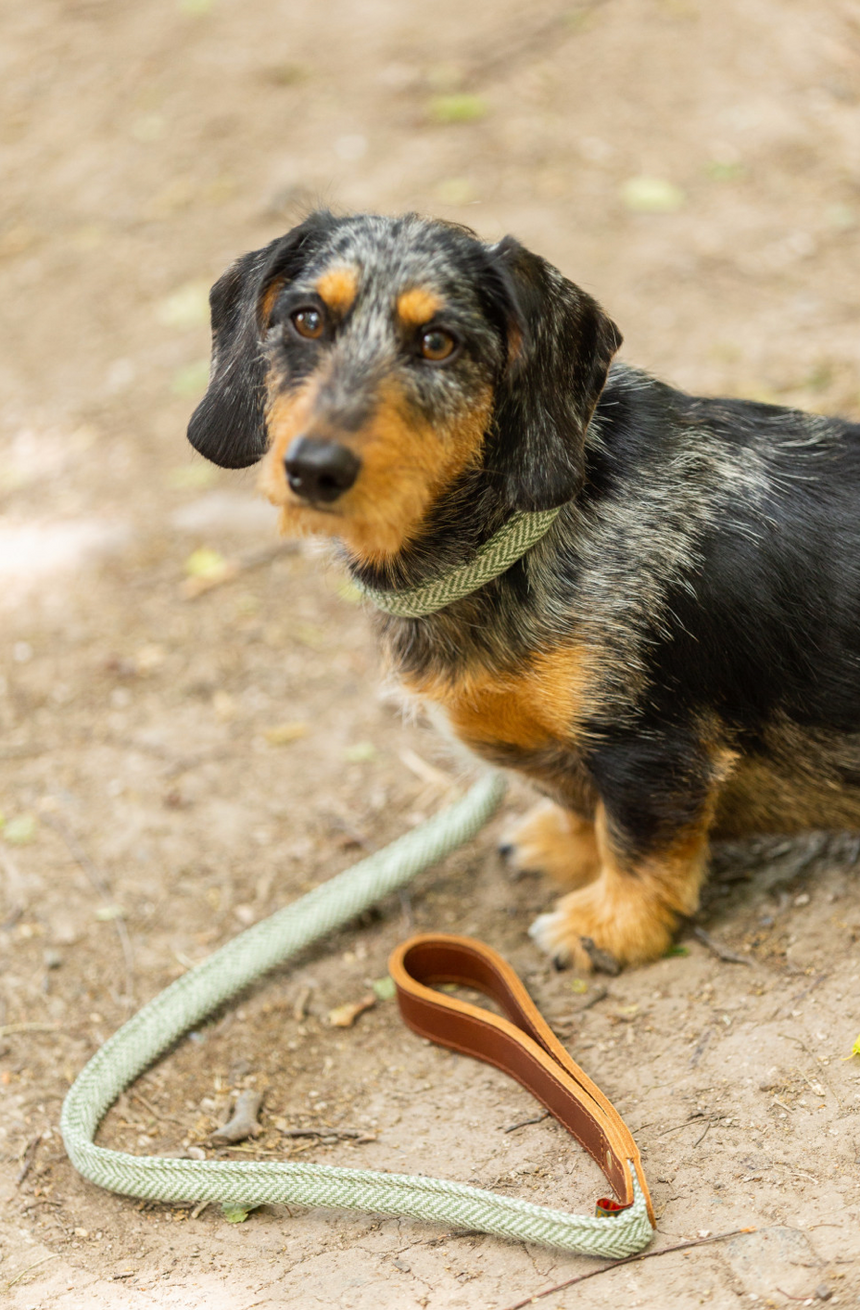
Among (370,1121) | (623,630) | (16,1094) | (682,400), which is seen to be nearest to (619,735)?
(623,630)

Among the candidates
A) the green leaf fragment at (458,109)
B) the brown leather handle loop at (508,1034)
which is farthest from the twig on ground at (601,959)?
the green leaf fragment at (458,109)

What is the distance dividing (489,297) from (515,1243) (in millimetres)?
2443

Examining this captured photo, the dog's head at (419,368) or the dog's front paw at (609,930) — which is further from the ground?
the dog's head at (419,368)

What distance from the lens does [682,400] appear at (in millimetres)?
3889

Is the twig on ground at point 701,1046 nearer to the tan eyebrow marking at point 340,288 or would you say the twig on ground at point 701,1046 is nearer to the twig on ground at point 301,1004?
the twig on ground at point 301,1004

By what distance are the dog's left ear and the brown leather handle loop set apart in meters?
1.55

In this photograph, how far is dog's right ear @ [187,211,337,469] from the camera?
347 centimetres

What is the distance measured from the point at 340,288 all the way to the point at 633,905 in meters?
2.14

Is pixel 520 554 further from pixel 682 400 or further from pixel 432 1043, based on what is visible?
pixel 432 1043

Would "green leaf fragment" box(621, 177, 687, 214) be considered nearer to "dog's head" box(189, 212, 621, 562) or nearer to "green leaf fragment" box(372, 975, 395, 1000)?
"dog's head" box(189, 212, 621, 562)

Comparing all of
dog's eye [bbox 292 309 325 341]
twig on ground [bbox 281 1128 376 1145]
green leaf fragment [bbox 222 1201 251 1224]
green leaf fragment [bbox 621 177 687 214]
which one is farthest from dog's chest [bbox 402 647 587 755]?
green leaf fragment [bbox 621 177 687 214]

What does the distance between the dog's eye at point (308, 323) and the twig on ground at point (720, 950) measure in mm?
2329

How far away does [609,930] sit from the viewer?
401 cm

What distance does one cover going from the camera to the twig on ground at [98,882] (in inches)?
170
